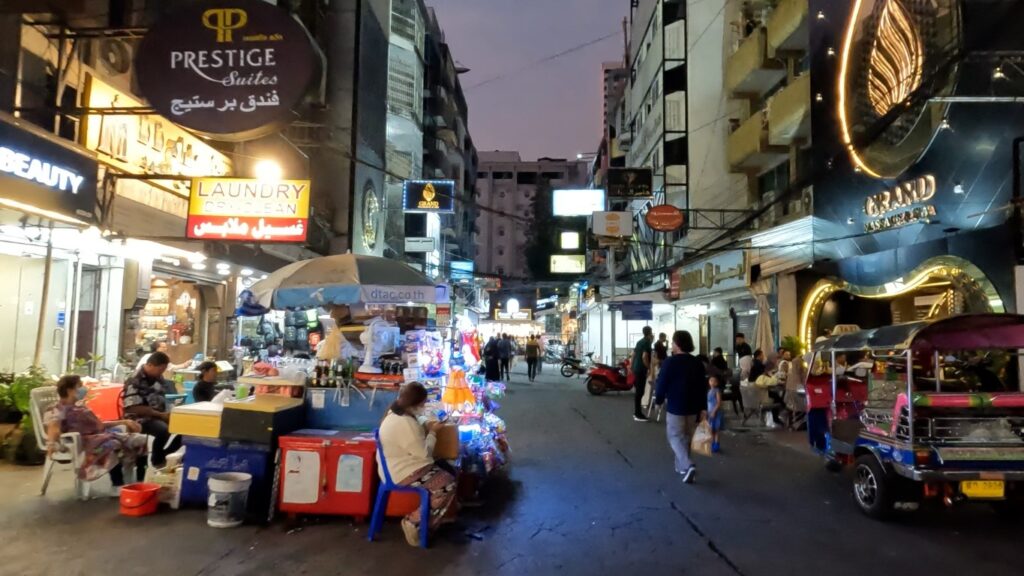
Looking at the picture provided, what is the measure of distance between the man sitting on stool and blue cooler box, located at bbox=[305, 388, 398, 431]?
79.0 inches

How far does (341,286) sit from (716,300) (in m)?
18.6

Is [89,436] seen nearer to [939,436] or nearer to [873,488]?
[873,488]

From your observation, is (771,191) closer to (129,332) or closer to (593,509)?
(593,509)

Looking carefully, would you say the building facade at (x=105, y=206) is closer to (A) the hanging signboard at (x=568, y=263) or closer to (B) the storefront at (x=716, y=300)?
(B) the storefront at (x=716, y=300)

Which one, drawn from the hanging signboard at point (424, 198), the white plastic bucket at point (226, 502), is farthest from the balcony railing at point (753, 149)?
the white plastic bucket at point (226, 502)

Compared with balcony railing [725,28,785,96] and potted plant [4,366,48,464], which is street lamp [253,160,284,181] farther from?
balcony railing [725,28,785,96]

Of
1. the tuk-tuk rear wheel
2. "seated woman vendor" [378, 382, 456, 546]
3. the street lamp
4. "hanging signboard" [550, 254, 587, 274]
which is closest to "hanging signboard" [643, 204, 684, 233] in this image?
the street lamp

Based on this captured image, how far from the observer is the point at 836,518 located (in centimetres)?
650

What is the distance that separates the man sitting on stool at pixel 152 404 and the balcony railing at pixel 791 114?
15189 mm

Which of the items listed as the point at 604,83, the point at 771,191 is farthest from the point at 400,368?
the point at 604,83

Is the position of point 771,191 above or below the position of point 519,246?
below

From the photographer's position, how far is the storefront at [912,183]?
34.9 feet

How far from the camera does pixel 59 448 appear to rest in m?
6.54

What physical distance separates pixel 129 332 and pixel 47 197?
4.66 m
